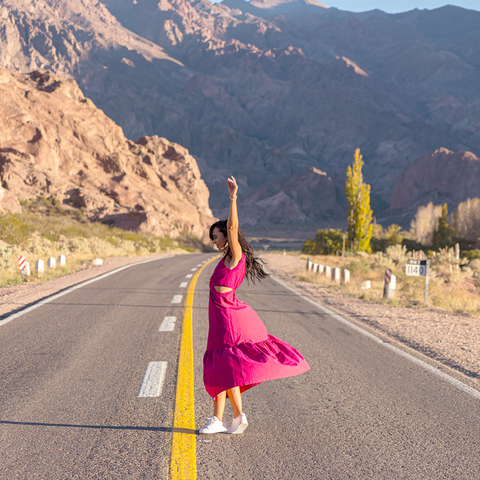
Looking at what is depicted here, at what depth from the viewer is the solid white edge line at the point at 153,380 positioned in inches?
183

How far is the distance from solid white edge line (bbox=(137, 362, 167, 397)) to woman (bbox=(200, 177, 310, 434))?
Result: 3.69ft

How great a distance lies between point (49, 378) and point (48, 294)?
6.85 m

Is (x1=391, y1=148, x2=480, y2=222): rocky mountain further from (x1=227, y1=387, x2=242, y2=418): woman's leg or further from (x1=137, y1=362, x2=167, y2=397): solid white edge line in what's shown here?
(x1=227, y1=387, x2=242, y2=418): woman's leg

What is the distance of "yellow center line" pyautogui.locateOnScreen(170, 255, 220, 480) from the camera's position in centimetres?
314

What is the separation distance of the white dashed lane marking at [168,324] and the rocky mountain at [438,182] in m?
132

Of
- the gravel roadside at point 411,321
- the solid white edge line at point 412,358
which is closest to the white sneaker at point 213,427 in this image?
the solid white edge line at point 412,358

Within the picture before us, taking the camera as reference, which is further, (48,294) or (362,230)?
(362,230)

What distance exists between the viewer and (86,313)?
9039mm

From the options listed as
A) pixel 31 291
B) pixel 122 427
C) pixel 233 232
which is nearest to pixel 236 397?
pixel 122 427

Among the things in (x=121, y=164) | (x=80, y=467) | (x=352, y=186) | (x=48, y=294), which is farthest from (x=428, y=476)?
(x=121, y=164)

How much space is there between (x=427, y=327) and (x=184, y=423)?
6301 mm

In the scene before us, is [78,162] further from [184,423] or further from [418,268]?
[184,423]

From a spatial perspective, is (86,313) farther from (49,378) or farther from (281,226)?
(281,226)

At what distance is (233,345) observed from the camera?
355 cm
